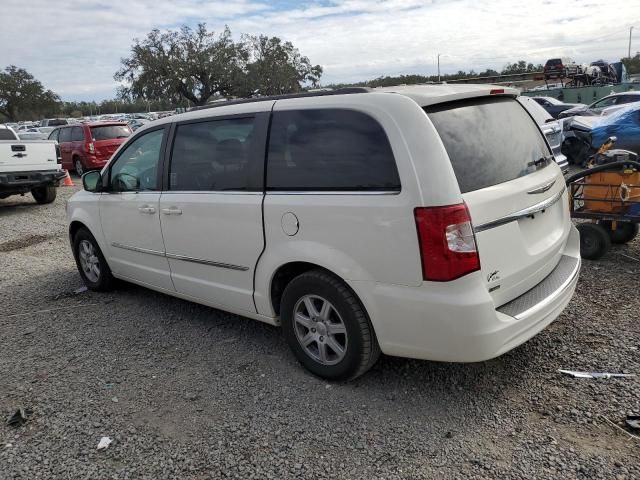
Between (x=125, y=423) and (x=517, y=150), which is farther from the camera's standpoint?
(x=517, y=150)

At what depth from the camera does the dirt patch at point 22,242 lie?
25.9 ft

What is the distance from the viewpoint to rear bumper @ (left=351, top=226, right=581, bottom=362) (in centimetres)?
273

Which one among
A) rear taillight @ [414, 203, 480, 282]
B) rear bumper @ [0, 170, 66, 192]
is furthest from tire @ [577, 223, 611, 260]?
rear bumper @ [0, 170, 66, 192]

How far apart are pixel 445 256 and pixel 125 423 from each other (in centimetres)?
209

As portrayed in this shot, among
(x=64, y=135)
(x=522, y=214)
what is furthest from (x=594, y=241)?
(x=64, y=135)

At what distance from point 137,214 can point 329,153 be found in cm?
214

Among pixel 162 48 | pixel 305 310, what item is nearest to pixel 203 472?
pixel 305 310

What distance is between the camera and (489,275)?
2.82 meters

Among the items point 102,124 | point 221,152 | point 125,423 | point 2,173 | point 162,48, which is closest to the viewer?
point 125,423

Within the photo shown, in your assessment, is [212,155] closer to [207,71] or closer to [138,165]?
[138,165]

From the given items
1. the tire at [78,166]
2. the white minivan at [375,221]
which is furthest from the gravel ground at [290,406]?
the tire at [78,166]

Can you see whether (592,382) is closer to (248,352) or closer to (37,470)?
(248,352)

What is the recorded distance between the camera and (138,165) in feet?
15.3

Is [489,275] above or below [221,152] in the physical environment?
below
